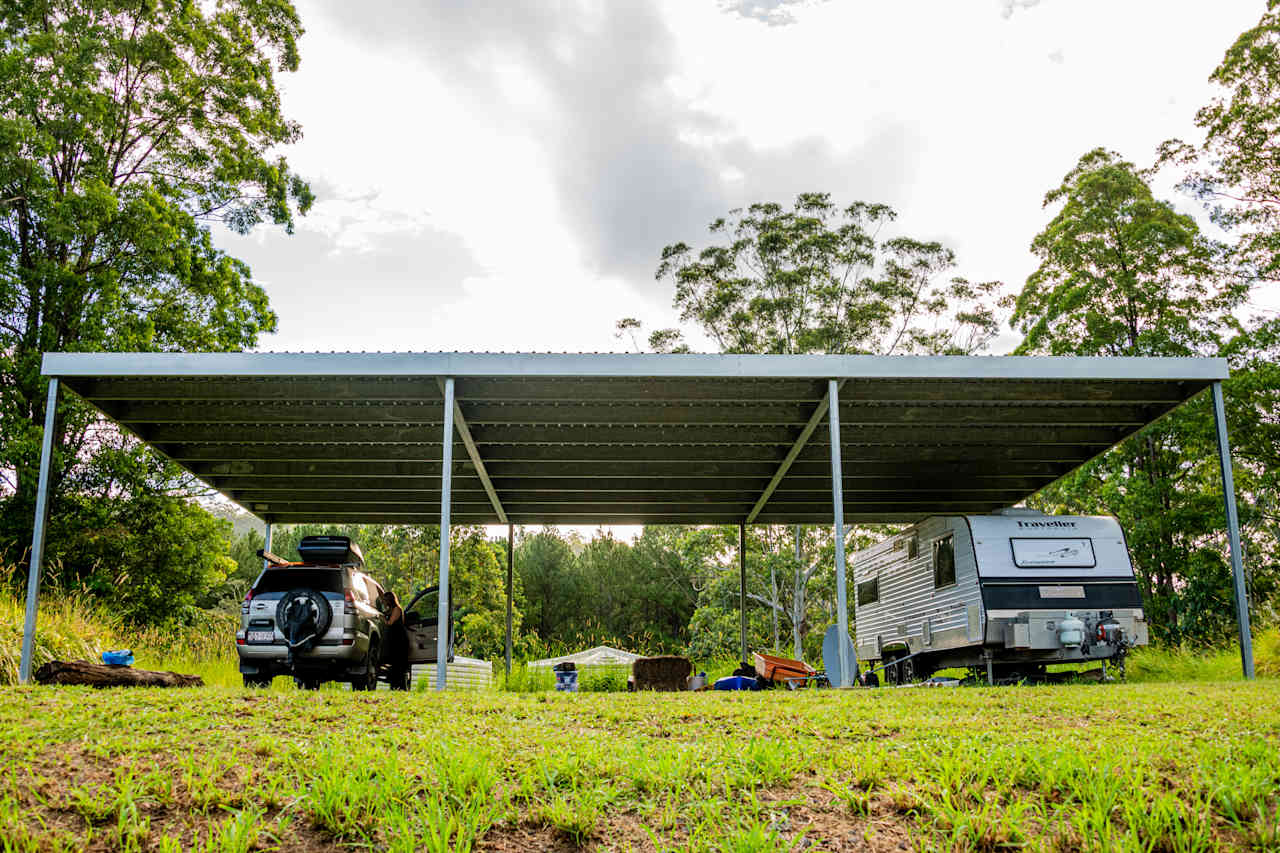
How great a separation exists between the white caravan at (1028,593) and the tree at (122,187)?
16.5 metres

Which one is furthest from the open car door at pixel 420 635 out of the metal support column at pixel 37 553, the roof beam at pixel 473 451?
the metal support column at pixel 37 553

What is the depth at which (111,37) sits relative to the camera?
69.2 ft

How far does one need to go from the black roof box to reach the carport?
1.50 metres

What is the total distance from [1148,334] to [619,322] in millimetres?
13856

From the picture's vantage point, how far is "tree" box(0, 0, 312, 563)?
19.3m

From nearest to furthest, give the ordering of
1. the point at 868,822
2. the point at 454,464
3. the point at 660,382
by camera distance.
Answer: the point at 868,822, the point at 660,382, the point at 454,464

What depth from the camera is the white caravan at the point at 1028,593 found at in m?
12.1

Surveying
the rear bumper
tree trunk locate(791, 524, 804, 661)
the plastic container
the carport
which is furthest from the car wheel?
tree trunk locate(791, 524, 804, 661)

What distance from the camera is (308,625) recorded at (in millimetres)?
10391

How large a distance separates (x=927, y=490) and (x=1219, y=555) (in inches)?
362

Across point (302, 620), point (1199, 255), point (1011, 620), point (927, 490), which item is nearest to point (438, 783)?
point (302, 620)

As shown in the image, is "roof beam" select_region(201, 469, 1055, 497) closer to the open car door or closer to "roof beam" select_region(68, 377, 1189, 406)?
the open car door

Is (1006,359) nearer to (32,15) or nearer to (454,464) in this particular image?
(454,464)

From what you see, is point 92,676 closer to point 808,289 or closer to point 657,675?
point 657,675
